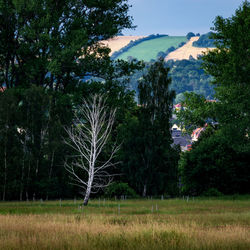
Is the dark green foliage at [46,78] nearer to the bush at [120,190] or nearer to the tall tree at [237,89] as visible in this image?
the bush at [120,190]

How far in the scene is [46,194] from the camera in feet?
159

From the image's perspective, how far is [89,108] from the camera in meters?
42.9

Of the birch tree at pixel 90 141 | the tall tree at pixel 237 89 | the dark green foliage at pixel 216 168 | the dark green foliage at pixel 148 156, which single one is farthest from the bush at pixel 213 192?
the birch tree at pixel 90 141

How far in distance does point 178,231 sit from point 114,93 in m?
34.0

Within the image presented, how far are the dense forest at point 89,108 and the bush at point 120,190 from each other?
125mm

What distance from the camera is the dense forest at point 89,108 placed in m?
46.1

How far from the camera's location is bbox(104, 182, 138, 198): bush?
172 feet

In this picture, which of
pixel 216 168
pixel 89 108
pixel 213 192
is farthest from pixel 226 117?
pixel 89 108

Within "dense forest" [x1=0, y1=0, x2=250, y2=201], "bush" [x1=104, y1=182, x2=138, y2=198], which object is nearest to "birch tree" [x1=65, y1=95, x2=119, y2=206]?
"dense forest" [x1=0, y1=0, x2=250, y2=201]

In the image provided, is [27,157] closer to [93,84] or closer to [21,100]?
[21,100]

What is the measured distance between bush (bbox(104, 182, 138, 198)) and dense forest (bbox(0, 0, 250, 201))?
0.41ft

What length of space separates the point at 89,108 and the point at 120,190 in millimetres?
13627

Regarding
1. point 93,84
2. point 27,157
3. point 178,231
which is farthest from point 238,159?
point 178,231

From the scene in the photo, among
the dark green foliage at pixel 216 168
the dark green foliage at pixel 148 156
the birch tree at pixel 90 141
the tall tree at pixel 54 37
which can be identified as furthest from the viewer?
the dark green foliage at pixel 216 168
